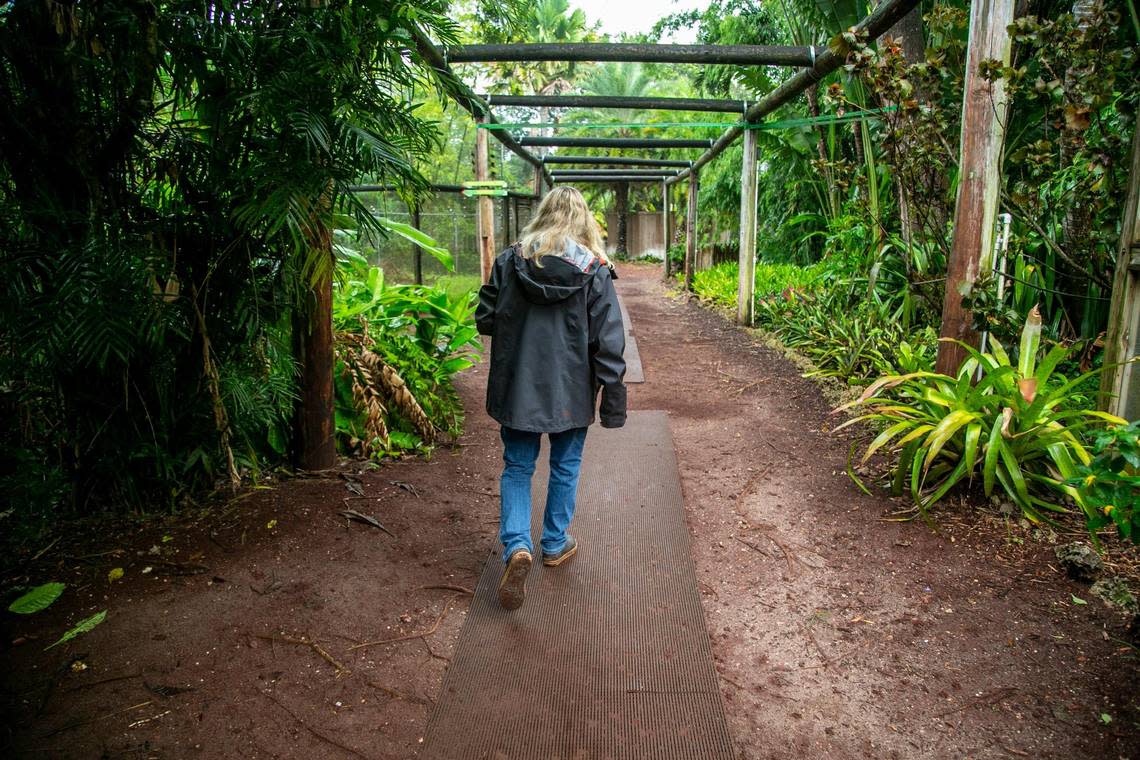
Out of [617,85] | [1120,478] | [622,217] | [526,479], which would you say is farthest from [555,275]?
[622,217]

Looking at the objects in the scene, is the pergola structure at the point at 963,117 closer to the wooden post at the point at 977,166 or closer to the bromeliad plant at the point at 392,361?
the wooden post at the point at 977,166

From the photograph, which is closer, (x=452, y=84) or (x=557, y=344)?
(x=557, y=344)

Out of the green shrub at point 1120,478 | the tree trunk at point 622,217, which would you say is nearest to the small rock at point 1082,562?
the green shrub at point 1120,478

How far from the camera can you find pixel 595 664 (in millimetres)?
2404

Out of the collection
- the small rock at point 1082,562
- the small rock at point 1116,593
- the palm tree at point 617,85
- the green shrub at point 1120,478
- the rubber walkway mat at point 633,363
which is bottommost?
the small rock at point 1116,593

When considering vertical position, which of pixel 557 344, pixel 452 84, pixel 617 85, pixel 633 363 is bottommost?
pixel 633 363

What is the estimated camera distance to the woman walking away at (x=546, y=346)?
109 inches

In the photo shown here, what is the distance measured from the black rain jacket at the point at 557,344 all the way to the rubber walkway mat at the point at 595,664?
71 cm

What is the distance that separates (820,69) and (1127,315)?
393cm

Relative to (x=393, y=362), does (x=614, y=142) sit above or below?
above

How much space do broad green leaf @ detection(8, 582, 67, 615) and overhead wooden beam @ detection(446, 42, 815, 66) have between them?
5237 mm

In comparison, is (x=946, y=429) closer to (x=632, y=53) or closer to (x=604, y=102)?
(x=632, y=53)

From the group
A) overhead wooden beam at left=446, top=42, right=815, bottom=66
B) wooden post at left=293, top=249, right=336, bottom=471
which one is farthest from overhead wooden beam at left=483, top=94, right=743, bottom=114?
wooden post at left=293, top=249, right=336, bottom=471

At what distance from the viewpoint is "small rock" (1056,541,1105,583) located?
8.96 feet
